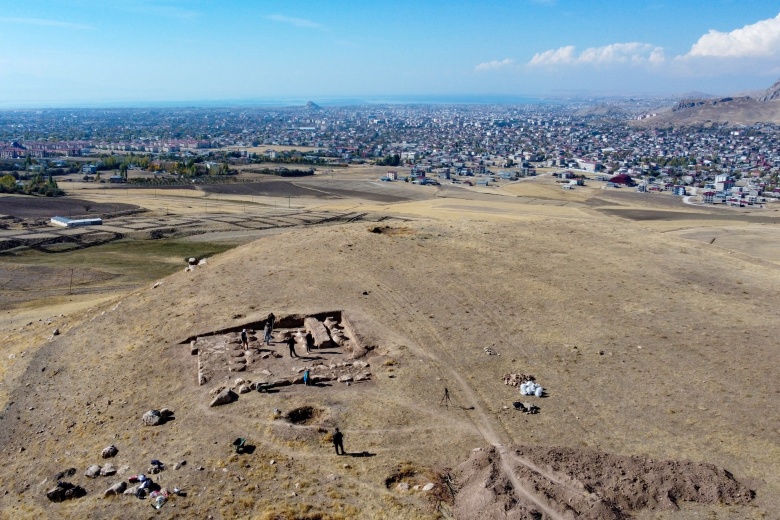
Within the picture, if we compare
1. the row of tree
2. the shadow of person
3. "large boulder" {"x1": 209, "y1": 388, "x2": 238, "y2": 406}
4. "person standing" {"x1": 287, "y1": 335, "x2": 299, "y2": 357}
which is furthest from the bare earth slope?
the row of tree

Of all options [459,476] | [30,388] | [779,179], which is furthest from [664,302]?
[779,179]

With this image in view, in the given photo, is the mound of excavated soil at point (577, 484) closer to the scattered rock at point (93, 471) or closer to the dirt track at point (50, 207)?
the scattered rock at point (93, 471)

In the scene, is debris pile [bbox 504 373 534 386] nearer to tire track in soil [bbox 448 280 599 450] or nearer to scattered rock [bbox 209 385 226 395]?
tire track in soil [bbox 448 280 599 450]

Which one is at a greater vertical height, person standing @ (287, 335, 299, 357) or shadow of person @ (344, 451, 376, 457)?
person standing @ (287, 335, 299, 357)

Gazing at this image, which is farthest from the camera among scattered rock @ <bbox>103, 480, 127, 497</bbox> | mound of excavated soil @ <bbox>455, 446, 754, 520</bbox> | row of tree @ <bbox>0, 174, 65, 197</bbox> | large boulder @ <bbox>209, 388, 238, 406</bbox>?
row of tree @ <bbox>0, 174, 65, 197</bbox>

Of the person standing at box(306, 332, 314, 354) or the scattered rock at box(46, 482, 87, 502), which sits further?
the person standing at box(306, 332, 314, 354)

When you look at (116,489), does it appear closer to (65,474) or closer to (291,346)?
(65,474)

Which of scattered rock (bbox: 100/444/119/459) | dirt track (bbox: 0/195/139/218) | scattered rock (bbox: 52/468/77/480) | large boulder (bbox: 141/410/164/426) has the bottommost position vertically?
dirt track (bbox: 0/195/139/218)

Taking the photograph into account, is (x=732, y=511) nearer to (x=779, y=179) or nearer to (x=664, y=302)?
(x=664, y=302)
